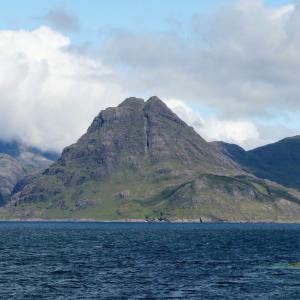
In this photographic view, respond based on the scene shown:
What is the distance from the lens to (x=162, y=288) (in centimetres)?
11725

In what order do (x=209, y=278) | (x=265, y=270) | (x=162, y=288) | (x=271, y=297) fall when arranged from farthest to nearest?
(x=265, y=270) < (x=209, y=278) < (x=162, y=288) < (x=271, y=297)

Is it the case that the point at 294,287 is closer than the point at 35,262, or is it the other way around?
the point at 294,287

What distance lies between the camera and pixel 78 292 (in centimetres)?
11212

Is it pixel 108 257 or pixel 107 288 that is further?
pixel 108 257

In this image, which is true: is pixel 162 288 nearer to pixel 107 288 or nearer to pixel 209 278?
pixel 107 288

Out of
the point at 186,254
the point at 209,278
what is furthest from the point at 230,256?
the point at 209,278

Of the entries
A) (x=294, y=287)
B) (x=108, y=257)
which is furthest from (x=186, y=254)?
(x=294, y=287)

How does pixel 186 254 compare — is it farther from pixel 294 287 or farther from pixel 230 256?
pixel 294 287

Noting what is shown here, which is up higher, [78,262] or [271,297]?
[78,262]

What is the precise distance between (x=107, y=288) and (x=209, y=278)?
2470 centimetres

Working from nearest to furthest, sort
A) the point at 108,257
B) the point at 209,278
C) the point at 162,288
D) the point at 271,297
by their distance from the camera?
1. the point at 271,297
2. the point at 162,288
3. the point at 209,278
4. the point at 108,257

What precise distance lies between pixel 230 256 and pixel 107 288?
79.6 metres

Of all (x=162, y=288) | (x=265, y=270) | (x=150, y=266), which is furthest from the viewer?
(x=150, y=266)

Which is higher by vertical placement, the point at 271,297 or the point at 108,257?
the point at 108,257
